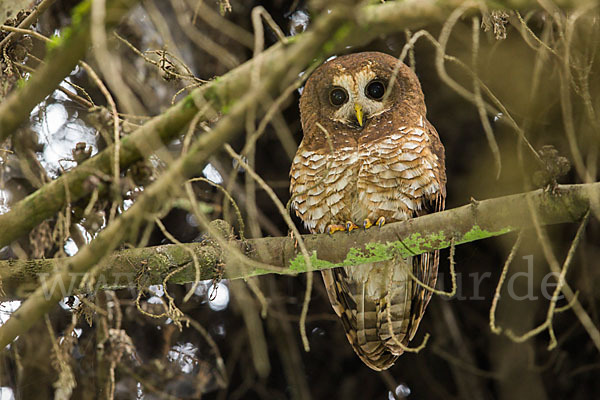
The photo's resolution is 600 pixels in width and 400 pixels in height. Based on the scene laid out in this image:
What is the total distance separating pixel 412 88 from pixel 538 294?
1.58 meters

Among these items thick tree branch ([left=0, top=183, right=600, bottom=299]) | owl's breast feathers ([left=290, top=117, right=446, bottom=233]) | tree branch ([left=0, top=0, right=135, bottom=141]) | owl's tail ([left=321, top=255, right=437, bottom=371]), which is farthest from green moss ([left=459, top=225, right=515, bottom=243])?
tree branch ([left=0, top=0, right=135, bottom=141])

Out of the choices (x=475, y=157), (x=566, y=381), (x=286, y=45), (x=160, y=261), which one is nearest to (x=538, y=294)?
(x=566, y=381)

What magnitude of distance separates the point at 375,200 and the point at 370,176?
108mm

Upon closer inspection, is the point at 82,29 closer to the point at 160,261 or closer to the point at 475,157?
the point at 160,261

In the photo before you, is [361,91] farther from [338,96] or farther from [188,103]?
[188,103]

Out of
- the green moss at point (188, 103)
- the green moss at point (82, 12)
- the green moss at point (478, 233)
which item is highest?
the green moss at point (82, 12)

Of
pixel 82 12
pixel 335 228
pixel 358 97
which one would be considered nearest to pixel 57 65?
pixel 82 12

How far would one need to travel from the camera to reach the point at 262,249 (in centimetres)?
258

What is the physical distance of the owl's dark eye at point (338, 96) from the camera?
10.9ft

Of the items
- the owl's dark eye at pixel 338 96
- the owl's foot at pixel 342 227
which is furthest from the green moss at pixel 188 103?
the owl's dark eye at pixel 338 96

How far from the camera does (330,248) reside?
8.55 feet

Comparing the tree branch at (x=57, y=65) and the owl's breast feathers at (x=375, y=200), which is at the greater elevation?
the tree branch at (x=57, y=65)

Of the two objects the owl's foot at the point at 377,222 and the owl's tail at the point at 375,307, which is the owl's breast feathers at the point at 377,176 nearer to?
the owl's foot at the point at 377,222

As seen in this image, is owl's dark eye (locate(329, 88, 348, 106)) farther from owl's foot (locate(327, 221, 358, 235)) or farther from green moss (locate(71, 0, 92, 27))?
green moss (locate(71, 0, 92, 27))
